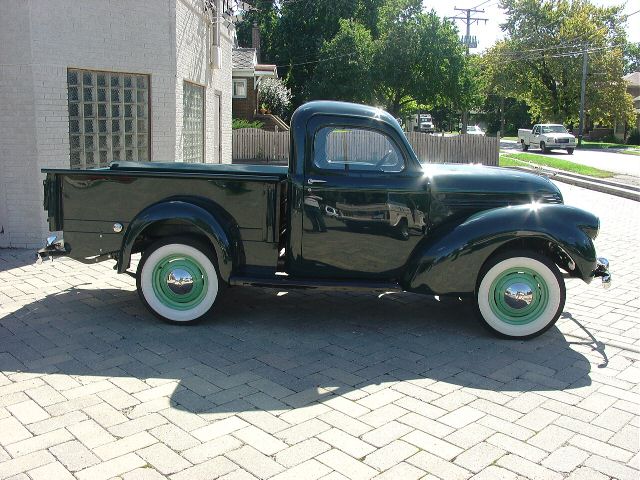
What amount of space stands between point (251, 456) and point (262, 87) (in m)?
29.0

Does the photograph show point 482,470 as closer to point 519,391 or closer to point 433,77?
point 519,391

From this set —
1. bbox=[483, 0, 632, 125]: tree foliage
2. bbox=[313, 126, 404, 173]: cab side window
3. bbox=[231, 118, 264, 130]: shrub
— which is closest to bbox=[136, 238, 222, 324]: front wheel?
bbox=[313, 126, 404, 173]: cab side window

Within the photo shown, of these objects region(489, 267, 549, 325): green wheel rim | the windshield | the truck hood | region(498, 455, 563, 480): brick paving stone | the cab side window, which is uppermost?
the windshield

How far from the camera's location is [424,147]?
983 inches

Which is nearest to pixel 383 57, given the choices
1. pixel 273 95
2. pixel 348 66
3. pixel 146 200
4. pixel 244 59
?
pixel 348 66

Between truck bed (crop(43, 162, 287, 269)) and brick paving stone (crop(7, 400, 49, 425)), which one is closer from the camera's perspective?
brick paving stone (crop(7, 400, 49, 425))

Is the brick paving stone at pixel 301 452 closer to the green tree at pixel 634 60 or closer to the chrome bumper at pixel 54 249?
the chrome bumper at pixel 54 249

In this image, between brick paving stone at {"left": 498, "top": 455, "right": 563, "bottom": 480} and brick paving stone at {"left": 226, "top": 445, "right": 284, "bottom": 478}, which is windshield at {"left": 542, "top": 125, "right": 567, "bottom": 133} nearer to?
brick paving stone at {"left": 498, "top": 455, "right": 563, "bottom": 480}

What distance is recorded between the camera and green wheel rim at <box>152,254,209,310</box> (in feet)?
18.9

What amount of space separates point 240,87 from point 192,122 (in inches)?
647

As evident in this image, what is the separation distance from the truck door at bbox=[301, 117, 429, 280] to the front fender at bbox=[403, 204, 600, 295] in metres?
0.26

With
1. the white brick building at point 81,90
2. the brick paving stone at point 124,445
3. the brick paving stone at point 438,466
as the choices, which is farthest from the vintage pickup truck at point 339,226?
the white brick building at point 81,90

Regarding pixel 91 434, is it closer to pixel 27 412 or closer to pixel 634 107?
pixel 27 412

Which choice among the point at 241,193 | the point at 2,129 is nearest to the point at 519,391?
the point at 241,193
